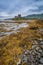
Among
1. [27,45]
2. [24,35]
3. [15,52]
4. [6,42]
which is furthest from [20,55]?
[24,35]

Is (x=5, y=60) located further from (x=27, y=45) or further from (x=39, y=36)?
(x=39, y=36)

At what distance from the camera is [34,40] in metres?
14.0

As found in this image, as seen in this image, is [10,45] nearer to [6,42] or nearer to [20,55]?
[6,42]

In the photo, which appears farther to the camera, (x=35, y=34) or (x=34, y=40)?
(x=35, y=34)

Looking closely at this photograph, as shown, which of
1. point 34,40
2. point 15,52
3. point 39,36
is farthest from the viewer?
point 39,36

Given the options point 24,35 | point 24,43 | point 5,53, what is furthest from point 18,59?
point 24,35

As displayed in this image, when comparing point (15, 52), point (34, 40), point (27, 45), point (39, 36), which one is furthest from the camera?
point (39, 36)

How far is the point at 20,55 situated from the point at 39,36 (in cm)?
374

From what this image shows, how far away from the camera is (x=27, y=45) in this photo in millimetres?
13078

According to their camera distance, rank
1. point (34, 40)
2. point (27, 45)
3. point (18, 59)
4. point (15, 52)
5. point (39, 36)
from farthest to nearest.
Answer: point (39, 36), point (34, 40), point (27, 45), point (15, 52), point (18, 59)

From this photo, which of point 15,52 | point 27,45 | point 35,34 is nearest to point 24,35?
point 35,34

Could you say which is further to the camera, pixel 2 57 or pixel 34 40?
pixel 34 40

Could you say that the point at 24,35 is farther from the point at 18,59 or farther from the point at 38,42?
the point at 18,59

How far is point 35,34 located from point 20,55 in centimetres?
406
